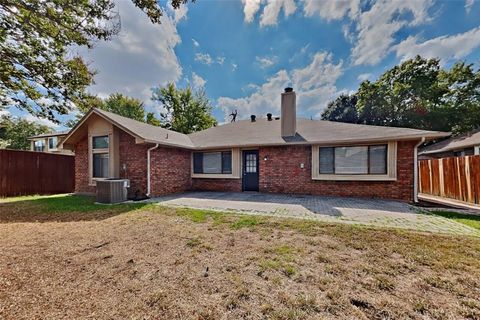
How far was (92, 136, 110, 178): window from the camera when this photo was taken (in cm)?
999

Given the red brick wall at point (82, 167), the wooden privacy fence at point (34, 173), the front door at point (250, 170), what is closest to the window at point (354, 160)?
Result: the front door at point (250, 170)

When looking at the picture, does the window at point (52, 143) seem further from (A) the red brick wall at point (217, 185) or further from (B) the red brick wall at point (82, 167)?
(A) the red brick wall at point (217, 185)

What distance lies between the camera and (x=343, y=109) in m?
23.2

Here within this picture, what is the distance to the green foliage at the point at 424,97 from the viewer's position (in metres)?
17.9

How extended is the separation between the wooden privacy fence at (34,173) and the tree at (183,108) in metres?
15.7

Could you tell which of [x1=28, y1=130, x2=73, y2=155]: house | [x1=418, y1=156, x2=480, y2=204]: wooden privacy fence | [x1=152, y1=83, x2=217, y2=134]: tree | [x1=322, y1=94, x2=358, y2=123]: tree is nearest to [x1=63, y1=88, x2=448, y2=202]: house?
[x1=418, y1=156, x2=480, y2=204]: wooden privacy fence

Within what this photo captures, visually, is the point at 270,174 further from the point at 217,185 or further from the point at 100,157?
the point at 100,157

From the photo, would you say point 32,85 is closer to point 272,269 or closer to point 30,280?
point 30,280

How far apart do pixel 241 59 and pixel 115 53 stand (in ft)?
27.1

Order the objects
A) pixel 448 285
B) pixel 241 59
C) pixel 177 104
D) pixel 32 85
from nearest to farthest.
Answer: pixel 448 285
pixel 32 85
pixel 241 59
pixel 177 104

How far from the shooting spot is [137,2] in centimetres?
511

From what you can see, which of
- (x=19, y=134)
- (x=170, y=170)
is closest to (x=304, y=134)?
(x=170, y=170)

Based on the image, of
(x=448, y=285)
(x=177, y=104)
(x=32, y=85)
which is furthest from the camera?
(x=177, y=104)

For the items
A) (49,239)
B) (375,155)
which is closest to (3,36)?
(49,239)
